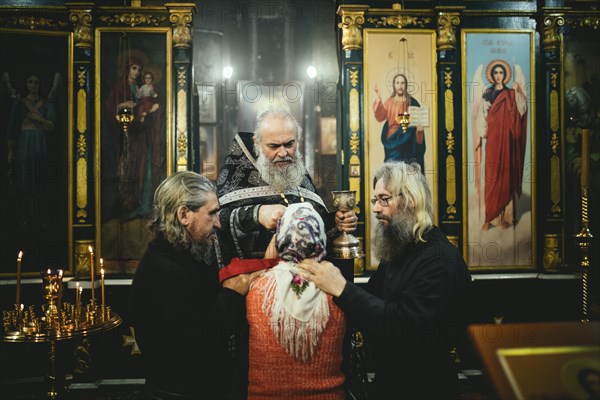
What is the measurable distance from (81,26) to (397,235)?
17.7 feet

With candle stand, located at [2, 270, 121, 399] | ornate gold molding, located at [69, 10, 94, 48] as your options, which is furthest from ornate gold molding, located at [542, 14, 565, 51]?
candle stand, located at [2, 270, 121, 399]

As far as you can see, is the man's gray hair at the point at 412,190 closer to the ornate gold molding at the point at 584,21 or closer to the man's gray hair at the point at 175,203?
the man's gray hair at the point at 175,203

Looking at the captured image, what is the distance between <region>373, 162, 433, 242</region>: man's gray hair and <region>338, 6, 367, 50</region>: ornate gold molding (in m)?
4.26

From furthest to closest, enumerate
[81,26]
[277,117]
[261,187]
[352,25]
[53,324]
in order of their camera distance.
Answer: [352,25]
[81,26]
[261,187]
[277,117]
[53,324]

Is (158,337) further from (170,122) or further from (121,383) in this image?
(170,122)

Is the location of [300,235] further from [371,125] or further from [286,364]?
[371,125]

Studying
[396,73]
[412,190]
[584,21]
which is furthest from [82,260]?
[584,21]

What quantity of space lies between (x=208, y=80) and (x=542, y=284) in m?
6.90

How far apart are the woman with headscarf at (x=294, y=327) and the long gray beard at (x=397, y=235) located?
47cm

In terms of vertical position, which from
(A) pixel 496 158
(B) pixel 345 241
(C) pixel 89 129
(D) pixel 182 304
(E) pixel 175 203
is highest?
(C) pixel 89 129

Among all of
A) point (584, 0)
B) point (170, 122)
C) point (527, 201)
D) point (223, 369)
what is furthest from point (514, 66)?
point (223, 369)

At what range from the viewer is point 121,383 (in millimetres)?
5996

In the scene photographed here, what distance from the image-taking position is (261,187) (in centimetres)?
385

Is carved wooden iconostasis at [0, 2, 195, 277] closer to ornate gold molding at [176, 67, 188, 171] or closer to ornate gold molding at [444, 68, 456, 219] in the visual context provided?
ornate gold molding at [176, 67, 188, 171]
